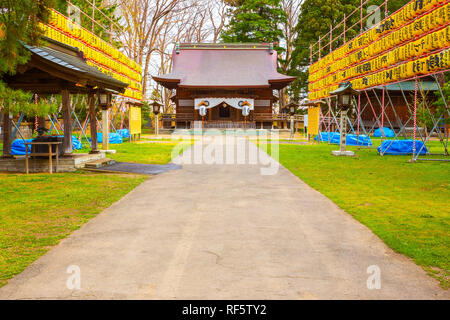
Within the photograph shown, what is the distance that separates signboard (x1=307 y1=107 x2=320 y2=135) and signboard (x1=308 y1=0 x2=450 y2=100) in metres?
2.70

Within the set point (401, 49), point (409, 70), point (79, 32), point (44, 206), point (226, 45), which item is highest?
point (226, 45)

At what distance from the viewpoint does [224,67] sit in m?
42.8

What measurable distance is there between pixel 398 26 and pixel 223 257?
14.4m

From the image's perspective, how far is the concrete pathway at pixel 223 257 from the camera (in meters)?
3.08

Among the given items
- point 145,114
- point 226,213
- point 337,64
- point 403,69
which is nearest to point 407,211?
point 226,213

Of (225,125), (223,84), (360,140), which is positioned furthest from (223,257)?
(223,84)

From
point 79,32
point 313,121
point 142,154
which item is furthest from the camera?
point 313,121

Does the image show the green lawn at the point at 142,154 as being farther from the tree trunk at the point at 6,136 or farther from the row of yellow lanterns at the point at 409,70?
the row of yellow lanterns at the point at 409,70

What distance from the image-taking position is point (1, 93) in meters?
6.81

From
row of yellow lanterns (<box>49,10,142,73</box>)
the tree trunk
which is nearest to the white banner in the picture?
row of yellow lanterns (<box>49,10,142,73</box>)

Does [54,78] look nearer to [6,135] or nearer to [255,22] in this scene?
[6,135]
